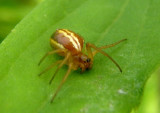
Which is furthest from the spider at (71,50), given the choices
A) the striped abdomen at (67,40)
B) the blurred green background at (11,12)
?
the blurred green background at (11,12)

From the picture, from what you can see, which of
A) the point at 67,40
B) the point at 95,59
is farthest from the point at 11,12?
the point at 95,59

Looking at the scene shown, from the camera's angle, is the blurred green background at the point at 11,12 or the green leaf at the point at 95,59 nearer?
the green leaf at the point at 95,59

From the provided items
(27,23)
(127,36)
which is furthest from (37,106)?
(127,36)

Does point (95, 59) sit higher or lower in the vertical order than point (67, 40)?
lower

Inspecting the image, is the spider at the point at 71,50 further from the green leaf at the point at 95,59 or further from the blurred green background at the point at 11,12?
the blurred green background at the point at 11,12

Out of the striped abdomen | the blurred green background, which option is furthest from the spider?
the blurred green background

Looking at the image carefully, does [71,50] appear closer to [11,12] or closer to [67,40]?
[67,40]

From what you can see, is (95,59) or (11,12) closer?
(95,59)

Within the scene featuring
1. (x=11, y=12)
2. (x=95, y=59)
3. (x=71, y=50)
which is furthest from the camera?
(x=11, y=12)
